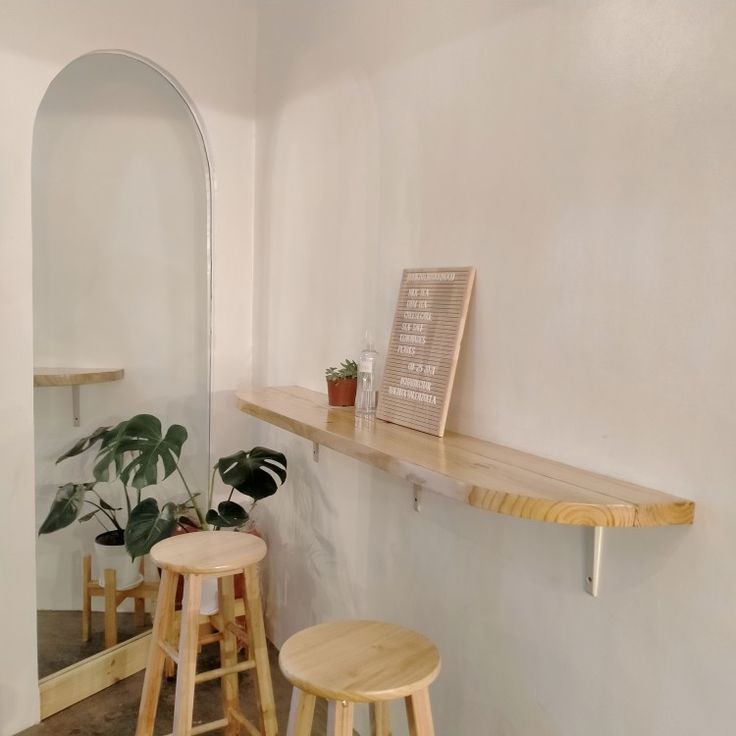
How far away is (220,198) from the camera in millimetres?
2508

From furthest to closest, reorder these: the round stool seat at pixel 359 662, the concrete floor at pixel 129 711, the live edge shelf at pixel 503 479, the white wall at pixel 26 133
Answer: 1. the concrete floor at pixel 129 711
2. the white wall at pixel 26 133
3. the round stool seat at pixel 359 662
4. the live edge shelf at pixel 503 479

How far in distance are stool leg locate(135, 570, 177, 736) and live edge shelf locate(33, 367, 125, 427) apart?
746 mm

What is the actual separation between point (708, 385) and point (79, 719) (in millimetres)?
2040

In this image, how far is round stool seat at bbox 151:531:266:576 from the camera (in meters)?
1.69

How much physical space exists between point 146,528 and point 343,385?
74 centimetres

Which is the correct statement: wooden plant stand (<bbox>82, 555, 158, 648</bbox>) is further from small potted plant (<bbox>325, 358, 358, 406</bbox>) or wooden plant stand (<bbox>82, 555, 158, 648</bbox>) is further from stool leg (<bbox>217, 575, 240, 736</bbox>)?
small potted plant (<bbox>325, 358, 358, 406</bbox>)

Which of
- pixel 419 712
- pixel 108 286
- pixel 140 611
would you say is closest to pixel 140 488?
pixel 140 611

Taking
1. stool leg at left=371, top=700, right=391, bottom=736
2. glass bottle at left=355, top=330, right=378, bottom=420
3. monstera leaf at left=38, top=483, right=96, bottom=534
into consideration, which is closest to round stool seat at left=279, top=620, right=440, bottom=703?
stool leg at left=371, top=700, right=391, bottom=736

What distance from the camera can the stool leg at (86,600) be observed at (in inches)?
90.5

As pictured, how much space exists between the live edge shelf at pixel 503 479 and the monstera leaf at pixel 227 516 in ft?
1.89

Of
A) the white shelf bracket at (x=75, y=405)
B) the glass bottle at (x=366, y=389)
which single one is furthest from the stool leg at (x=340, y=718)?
the white shelf bracket at (x=75, y=405)

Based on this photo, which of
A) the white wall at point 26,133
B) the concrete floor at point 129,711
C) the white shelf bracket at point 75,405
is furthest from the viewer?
the white shelf bracket at point 75,405

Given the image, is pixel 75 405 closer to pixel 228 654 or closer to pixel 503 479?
pixel 228 654

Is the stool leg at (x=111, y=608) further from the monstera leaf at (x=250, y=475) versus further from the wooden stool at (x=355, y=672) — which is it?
the wooden stool at (x=355, y=672)
